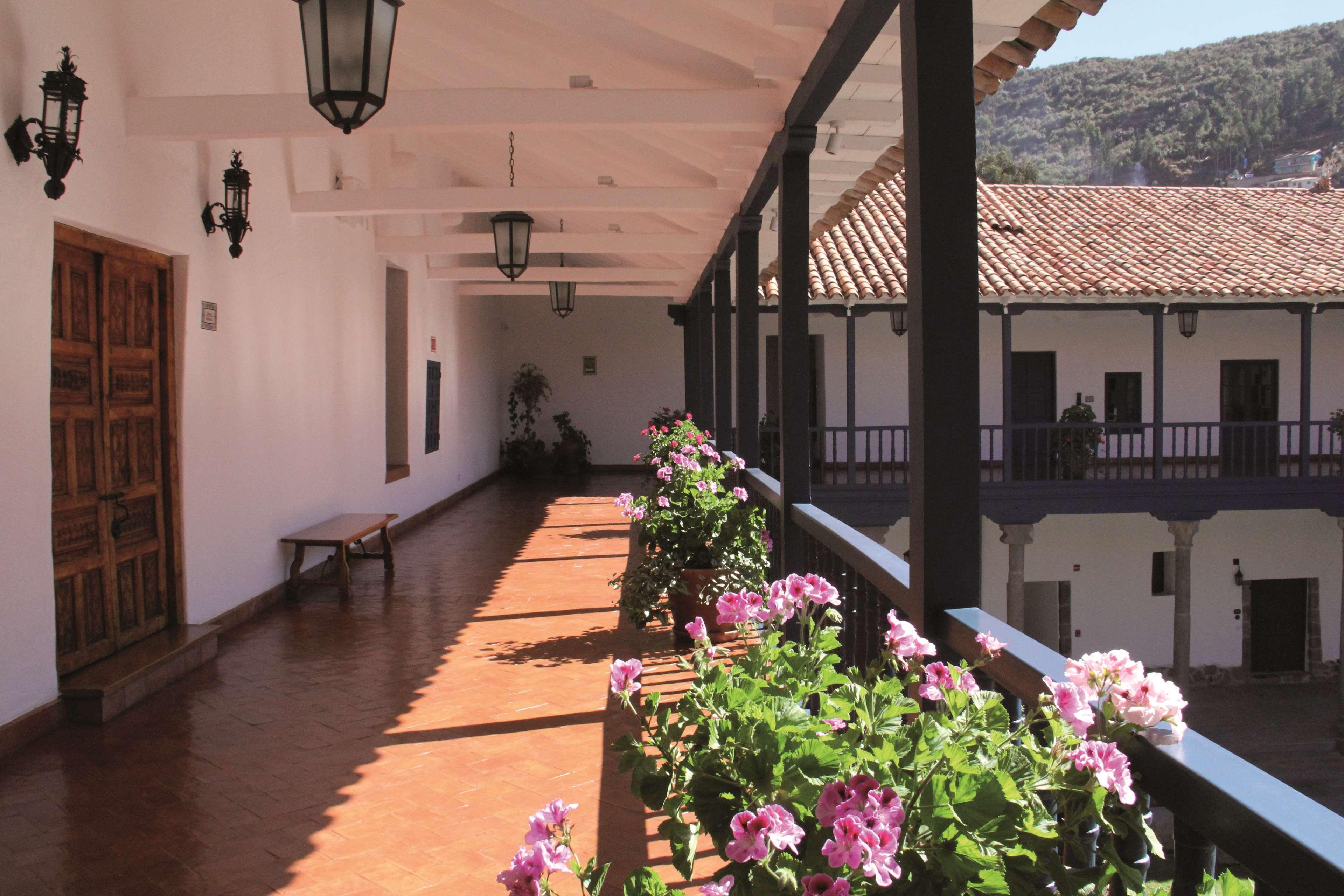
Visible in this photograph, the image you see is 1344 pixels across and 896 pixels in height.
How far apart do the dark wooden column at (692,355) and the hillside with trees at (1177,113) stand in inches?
1468

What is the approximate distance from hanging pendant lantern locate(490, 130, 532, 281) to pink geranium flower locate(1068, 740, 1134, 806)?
7113mm

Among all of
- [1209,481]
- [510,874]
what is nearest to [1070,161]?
[1209,481]

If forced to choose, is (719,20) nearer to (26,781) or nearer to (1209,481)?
(26,781)

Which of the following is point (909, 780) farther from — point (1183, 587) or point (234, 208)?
point (1183, 587)

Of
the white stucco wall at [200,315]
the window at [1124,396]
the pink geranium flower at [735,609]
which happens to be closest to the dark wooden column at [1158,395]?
the window at [1124,396]

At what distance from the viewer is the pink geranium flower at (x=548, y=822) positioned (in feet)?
4.78

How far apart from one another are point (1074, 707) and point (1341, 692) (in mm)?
14101

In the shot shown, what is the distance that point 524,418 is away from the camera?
761 inches

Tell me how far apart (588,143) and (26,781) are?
A: 248 inches

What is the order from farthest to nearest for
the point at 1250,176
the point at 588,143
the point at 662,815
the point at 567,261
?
the point at 1250,176, the point at 567,261, the point at 588,143, the point at 662,815

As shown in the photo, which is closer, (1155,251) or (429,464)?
(429,464)

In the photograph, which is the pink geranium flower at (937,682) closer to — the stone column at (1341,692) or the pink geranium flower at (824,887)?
the pink geranium flower at (824,887)

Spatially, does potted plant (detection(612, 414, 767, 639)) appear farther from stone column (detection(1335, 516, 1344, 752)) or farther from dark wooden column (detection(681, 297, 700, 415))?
stone column (detection(1335, 516, 1344, 752))

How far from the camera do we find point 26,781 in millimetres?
3891
